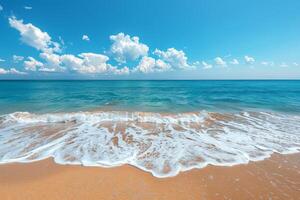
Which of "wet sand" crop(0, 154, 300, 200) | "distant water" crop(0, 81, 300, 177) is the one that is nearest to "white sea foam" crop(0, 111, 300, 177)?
"distant water" crop(0, 81, 300, 177)

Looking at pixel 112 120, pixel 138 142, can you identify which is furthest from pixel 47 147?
pixel 112 120

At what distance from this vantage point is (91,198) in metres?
3.71

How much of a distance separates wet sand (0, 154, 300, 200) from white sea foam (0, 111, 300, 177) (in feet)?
1.27

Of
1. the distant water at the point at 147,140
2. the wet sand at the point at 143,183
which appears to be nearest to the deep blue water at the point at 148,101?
→ the distant water at the point at 147,140

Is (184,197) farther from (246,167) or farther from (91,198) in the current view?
(246,167)

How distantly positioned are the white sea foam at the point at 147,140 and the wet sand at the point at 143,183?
15.3 inches

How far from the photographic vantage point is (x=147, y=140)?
7.44m

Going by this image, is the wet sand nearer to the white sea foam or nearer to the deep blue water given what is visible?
the white sea foam

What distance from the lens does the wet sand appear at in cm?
384

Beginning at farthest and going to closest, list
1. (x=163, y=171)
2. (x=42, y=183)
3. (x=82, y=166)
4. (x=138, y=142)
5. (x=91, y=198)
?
(x=138, y=142), (x=82, y=166), (x=163, y=171), (x=42, y=183), (x=91, y=198)

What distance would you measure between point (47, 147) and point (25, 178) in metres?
2.23

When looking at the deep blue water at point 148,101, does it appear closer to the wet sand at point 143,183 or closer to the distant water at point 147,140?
the distant water at point 147,140

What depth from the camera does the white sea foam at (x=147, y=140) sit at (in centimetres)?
561

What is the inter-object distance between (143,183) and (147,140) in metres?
3.18
